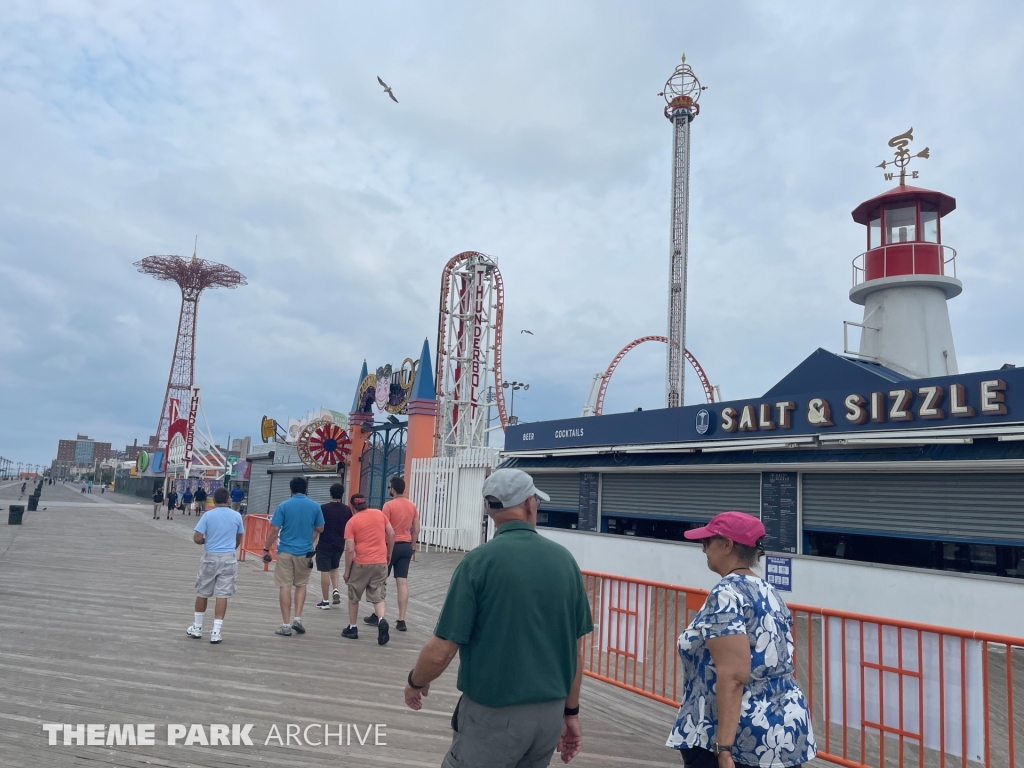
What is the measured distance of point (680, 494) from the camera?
50.5 feet

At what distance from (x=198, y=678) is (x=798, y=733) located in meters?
5.09

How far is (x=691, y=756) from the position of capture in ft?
10.1

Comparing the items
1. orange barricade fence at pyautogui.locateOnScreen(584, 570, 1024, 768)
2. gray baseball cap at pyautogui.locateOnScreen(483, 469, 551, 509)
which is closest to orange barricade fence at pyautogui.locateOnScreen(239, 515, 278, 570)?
orange barricade fence at pyautogui.locateOnScreen(584, 570, 1024, 768)

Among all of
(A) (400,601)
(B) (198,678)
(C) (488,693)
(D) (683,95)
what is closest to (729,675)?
(C) (488,693)

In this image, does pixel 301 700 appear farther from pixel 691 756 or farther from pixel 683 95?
pixel 683 95

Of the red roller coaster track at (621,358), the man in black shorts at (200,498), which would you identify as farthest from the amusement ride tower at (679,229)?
the man in black shorts at (200,498)

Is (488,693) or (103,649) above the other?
(488,693)

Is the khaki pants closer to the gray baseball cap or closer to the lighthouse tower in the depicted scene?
the gray baseball cap

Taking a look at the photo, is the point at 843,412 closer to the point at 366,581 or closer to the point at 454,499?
the point at 366,581

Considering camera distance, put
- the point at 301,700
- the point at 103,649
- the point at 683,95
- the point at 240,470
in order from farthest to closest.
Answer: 1. the point at 240,470
2. the point at 683,95
3. the point at 103,649
4. the point at 301,700

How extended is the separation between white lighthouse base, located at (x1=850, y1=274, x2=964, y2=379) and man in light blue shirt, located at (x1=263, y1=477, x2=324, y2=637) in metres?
12.9

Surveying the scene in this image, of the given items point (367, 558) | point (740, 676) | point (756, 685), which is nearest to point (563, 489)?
point (367, 558)

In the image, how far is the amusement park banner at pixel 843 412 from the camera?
33.3ft

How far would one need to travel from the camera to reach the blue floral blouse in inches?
113
